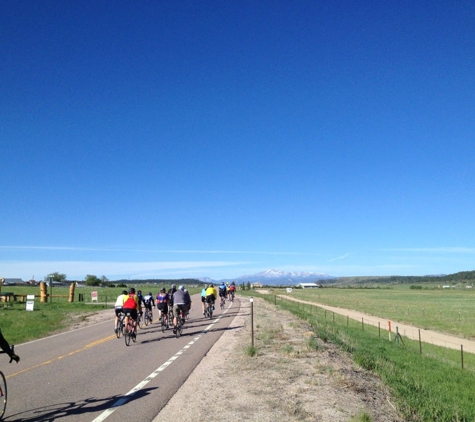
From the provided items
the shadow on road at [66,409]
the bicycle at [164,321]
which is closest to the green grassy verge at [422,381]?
the shadow on road at [66,409]

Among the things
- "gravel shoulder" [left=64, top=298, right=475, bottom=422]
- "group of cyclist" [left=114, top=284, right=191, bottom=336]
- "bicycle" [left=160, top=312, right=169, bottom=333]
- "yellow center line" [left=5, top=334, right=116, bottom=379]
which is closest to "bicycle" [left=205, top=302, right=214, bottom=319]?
"group of cyclist" [left=114, top=284, right=191, bottom=336]

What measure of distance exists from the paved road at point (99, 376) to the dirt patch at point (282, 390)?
50 centimetres

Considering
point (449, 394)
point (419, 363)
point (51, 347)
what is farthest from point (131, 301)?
point (419, 363)

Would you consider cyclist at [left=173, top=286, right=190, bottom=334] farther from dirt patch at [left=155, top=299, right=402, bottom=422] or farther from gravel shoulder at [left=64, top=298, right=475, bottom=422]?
dirt patch at [left=155, top=299, right=402, bottom=422]

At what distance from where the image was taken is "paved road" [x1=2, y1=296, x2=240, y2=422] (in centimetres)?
766

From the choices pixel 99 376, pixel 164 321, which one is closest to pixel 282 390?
pixel 99 376

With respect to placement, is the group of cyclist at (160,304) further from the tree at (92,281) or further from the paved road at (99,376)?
the tree at (92,281)

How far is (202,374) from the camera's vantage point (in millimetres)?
10539

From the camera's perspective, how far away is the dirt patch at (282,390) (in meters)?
7.29

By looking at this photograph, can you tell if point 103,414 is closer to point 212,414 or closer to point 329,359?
point 212,414

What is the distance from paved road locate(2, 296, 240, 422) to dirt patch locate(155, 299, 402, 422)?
50cm

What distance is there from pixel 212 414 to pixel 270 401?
46.2 inches

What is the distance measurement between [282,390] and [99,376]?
4.39 metres

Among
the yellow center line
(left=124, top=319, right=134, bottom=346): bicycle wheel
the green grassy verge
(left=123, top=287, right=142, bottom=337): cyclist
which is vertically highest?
(left=123, top=287, right=142, bottom=337): cyclist
